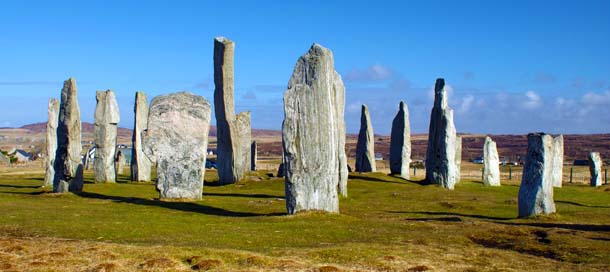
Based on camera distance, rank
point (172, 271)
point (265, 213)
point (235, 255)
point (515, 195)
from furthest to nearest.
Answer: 1. point (515, 195)
2. point (265, 213)
3. point (235, 255)
4. point (172, 271)

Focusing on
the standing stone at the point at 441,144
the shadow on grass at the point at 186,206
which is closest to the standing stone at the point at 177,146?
the shadow on grass at the point at 186,206

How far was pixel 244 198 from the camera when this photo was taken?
29781mm

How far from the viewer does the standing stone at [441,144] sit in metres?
37.4

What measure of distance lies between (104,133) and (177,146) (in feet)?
38.6

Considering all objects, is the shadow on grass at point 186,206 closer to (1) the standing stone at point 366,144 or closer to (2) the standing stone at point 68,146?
(2) the standing stone at point 68,146

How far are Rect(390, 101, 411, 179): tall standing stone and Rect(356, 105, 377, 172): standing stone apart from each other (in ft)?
4.74

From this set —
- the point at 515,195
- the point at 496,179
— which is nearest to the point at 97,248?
the point at 515,195

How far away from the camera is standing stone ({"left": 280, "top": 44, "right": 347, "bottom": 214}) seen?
859 inches

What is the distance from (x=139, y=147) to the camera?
40.2m

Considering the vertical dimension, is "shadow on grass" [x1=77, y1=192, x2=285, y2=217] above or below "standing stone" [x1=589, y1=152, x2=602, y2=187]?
below

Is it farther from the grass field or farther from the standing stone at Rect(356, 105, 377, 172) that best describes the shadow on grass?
the standing stone at Rect(356, 105, 377, 172)

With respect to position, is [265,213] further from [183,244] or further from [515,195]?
[515,195]

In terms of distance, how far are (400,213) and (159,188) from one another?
337 inches

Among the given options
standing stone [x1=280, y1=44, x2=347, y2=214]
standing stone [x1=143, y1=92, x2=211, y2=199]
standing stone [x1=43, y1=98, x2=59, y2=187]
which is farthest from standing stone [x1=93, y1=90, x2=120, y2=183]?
standing stone [x1=280, y1=44, x2=347, y2=214]
